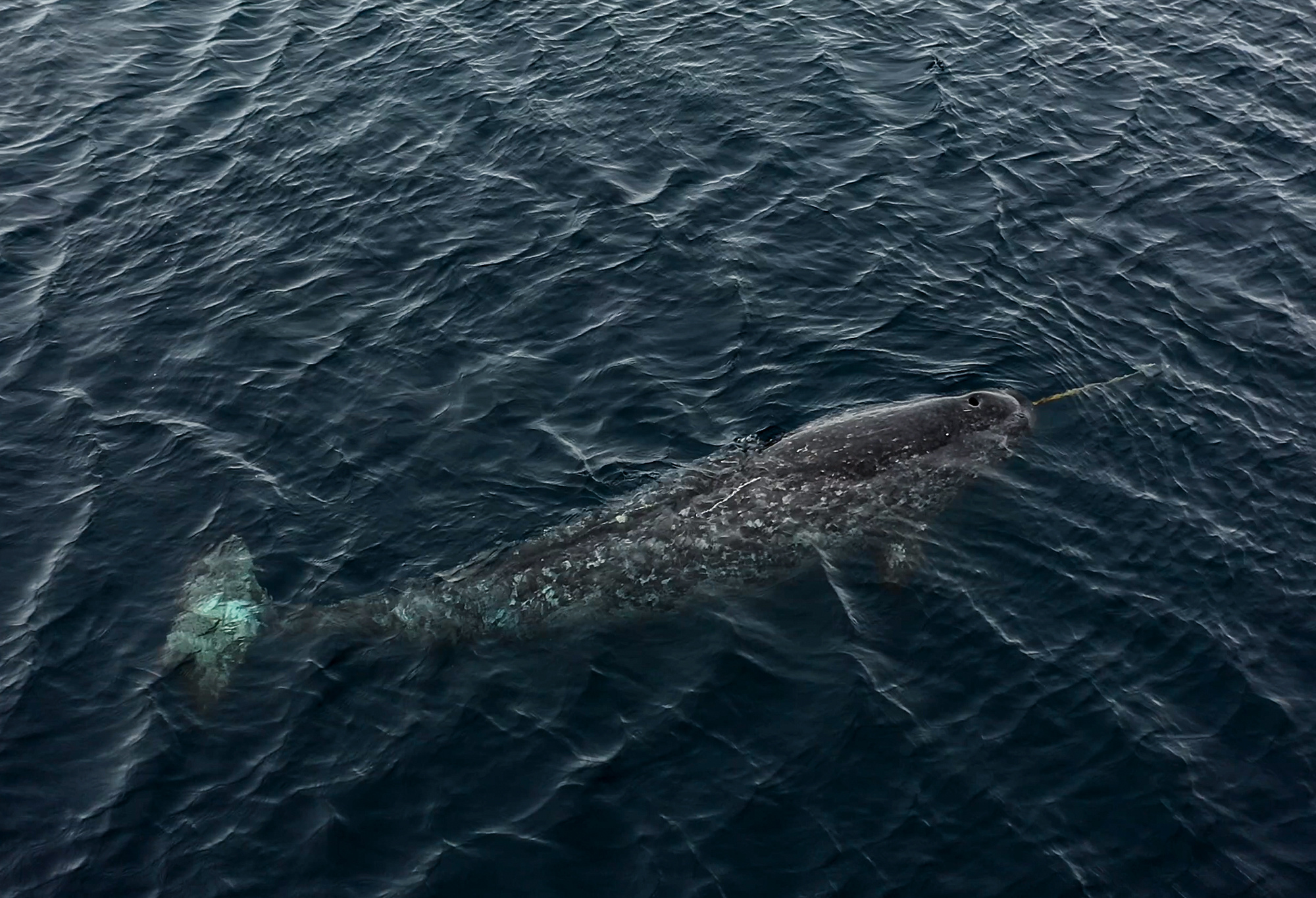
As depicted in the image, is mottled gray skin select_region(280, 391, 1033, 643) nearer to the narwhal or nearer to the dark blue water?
the narwhal

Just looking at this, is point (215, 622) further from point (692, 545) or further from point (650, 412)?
point (650, 412)

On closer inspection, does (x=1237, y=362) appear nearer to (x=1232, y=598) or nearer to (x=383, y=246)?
(x=1232, y=598)

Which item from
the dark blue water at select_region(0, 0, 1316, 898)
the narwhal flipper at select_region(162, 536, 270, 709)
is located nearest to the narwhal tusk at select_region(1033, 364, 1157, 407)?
the dark blue water at select_region(0, 0, 1316, 898)

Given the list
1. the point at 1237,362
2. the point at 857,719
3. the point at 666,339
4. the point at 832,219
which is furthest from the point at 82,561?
the point at 1237,362

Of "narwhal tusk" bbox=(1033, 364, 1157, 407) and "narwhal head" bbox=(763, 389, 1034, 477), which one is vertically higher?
"narwhal head" bbox=(763, 389, 1034, 477)

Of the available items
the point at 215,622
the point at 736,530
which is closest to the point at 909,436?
the point at 736,530

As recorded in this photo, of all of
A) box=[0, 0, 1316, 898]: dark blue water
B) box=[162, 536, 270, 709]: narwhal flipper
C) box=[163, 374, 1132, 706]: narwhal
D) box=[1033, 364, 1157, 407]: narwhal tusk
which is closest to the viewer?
box=[0, 0, 1316, 898]: dark blue water
